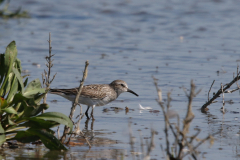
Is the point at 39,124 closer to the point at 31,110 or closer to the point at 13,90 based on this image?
the point at 31,110

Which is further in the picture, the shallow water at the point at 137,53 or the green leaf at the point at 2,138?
the shallow water at the point at 137,53

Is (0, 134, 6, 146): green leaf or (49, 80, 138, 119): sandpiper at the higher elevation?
(49, 80, 138, 119): sandpiper

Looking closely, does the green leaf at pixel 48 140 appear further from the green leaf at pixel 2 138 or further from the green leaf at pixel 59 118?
the green leaf at pixel 2 138

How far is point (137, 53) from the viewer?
1561 cm

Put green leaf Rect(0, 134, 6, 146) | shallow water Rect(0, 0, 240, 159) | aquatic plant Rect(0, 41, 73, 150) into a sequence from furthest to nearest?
shallow water Rect(0, 0, 240, 159), aquatic plant Rect(0, 41, 73, 150), green leaf Rect(0, 134, 6, 146)

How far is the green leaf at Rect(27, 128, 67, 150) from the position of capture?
19.0 ft

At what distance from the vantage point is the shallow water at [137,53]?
24.9 feet

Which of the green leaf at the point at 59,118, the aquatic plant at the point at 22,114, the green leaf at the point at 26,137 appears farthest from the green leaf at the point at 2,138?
the green leaf at the point at 59,118

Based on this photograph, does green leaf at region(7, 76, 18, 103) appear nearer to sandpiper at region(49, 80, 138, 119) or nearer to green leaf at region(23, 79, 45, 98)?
green leaf at region(23, 79, 45, 98)

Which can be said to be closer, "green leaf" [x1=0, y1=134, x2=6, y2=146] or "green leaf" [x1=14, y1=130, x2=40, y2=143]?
"green leaf" [x1=0, y1=134, x2=6, y2=146]

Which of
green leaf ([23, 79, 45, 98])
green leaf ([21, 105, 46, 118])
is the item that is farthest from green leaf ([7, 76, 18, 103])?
green leaf ([21, 105, 46, 118])

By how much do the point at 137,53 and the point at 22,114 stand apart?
32.9 feet

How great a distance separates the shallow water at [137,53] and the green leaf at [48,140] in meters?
0.14

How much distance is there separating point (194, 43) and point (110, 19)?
7.32m
